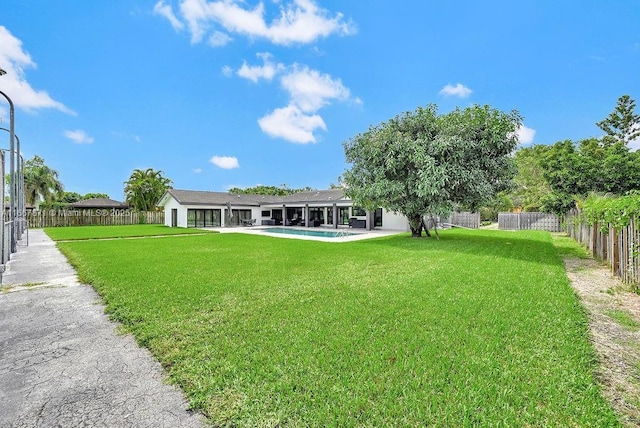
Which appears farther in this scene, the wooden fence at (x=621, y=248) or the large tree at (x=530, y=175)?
the large tree at (x=530, y=175)

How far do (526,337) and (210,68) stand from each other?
A: 25.3m

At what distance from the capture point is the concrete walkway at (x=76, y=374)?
8.07 feet

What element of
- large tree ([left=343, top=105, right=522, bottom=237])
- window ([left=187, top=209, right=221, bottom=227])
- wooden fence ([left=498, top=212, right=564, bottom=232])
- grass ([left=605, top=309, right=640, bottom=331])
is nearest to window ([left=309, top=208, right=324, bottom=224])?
window ([left=187, top=209, right=221, bottom=227])

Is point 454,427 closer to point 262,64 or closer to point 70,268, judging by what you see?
point 70,268

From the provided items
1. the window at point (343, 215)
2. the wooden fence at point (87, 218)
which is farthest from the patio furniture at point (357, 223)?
the wooden fence at point (87, 218)

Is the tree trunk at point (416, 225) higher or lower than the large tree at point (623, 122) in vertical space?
lower

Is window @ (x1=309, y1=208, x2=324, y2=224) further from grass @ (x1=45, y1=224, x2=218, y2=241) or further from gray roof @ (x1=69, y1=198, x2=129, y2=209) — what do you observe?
gray roof @ (x1=69, y1=198, x2=129, y2=209)

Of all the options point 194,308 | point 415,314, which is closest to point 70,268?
point 194,308

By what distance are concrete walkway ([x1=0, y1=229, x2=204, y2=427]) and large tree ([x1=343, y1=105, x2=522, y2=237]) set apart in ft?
38.1

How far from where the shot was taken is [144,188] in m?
37.4

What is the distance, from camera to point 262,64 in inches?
901

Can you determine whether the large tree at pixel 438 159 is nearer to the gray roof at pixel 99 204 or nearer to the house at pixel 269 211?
the house at pixel 269 211

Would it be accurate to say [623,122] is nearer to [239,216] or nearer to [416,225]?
[416,225]

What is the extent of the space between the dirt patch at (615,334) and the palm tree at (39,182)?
1653 inches
